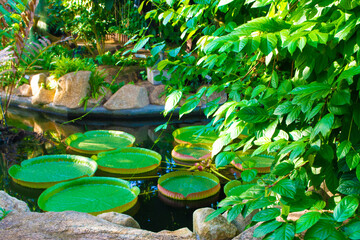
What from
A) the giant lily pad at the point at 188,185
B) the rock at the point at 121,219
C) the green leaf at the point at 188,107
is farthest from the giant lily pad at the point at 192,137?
the green leaf at the point at 188,107

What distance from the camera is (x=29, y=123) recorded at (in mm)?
5527

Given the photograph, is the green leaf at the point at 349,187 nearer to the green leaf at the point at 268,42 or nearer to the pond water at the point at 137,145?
the green leaf at the point at 268,42

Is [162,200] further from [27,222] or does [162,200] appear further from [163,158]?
[27,222]

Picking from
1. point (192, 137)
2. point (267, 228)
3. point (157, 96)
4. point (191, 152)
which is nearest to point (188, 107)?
point (267, 228)

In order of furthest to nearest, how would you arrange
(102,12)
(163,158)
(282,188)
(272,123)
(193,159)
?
(102,12)
(163,158)
(193,159)
(272,123)
(282,188)

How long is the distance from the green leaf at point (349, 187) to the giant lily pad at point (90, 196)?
1.96 meters

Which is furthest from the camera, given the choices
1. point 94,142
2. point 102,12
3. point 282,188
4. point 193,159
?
point 102,12

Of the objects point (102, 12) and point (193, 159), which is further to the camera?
point (102, 12)

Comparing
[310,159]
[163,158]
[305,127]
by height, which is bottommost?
[163,158]

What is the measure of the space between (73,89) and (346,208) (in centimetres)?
540

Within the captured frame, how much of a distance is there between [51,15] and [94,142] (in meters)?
6.67

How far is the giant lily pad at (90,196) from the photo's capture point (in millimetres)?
2822

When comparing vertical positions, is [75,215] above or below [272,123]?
below

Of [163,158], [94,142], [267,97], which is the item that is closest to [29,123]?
[94,142]
